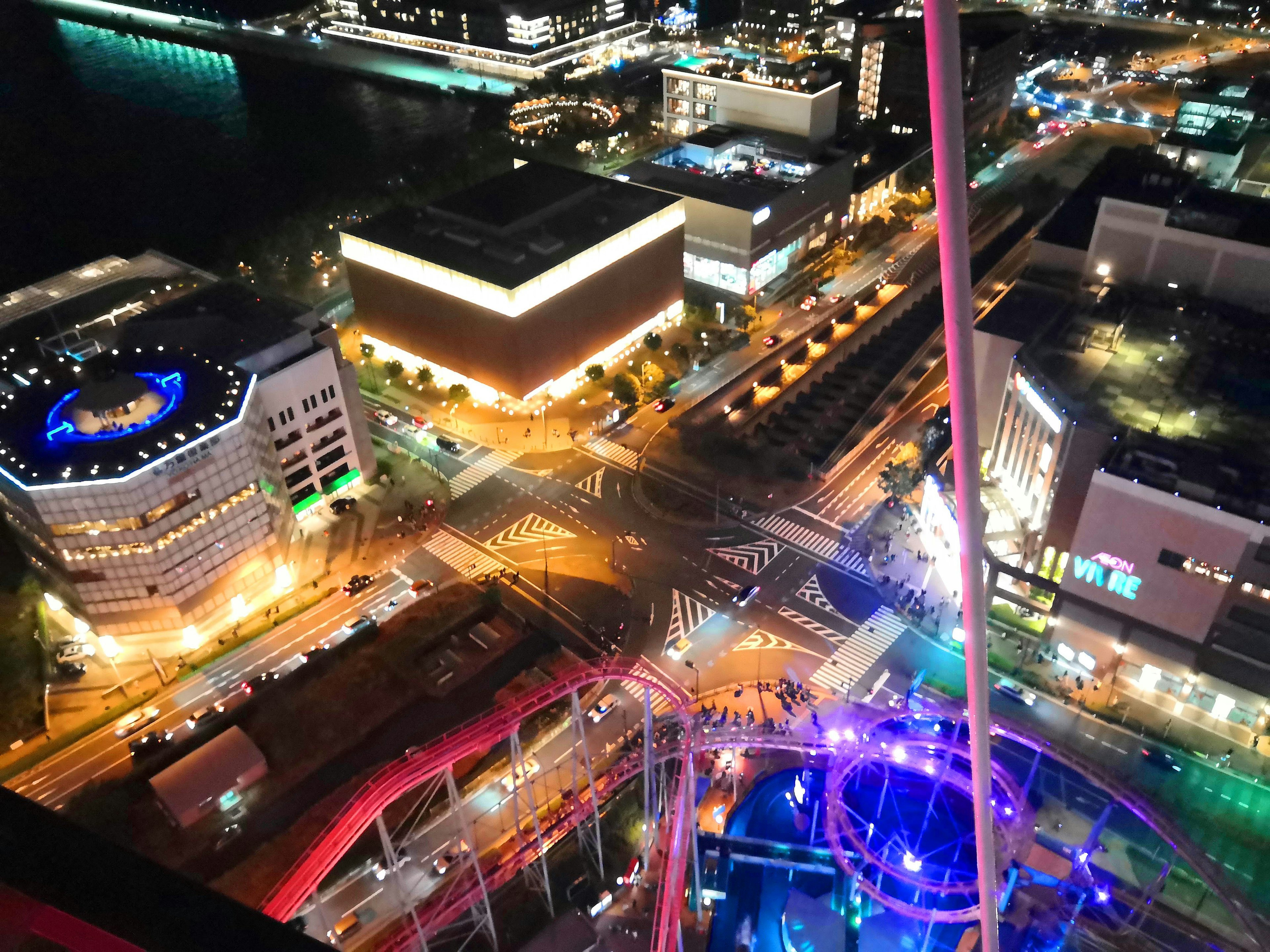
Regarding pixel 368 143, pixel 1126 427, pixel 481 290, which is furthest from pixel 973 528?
pixel 368 143

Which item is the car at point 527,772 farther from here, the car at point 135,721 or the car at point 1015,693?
the car at point 1015,693

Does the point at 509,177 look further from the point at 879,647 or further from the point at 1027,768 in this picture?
the point at 1027,768

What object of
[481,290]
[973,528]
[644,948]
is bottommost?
[644,948]

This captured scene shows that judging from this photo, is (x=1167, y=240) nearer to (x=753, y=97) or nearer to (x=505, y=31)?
(x=753, y=97)

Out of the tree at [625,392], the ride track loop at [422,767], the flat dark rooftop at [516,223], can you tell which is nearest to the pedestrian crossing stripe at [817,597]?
the ride track loop at [422,767]

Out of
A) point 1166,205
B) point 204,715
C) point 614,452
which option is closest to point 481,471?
point 614,452

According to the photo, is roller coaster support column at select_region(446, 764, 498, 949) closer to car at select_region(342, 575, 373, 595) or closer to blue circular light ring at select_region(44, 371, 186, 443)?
car at select_region(342, 575, 373, 595)

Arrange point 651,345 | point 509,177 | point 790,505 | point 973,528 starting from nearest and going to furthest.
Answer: point 973,528 < point 790,505 < point 651,345 < point 509,177
